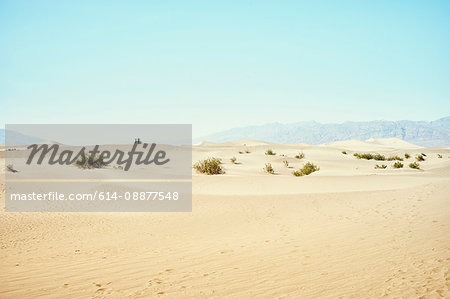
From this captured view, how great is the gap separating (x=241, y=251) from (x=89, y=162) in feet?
60.2

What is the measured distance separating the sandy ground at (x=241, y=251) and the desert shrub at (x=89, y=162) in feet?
39.0

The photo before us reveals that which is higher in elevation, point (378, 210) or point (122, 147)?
point (122, 147)

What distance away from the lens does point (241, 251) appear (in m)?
6.34

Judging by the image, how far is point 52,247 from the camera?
7004 millimetres

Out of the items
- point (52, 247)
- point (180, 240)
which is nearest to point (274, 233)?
point (180, 240)

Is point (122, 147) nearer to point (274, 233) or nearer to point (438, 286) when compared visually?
point (274, 233)

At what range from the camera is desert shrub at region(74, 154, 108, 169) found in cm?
2150

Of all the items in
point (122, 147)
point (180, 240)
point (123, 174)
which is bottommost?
point (180, 240)

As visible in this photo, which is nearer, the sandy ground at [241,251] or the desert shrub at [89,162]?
the sandy ground at [241,251]

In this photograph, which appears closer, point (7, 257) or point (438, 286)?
point (438, 286)

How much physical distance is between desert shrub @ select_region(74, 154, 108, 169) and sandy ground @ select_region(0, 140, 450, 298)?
11.9 metres

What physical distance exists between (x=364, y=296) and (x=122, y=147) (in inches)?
1761

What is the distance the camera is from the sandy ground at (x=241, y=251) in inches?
175

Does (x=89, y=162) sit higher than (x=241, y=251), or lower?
higher
